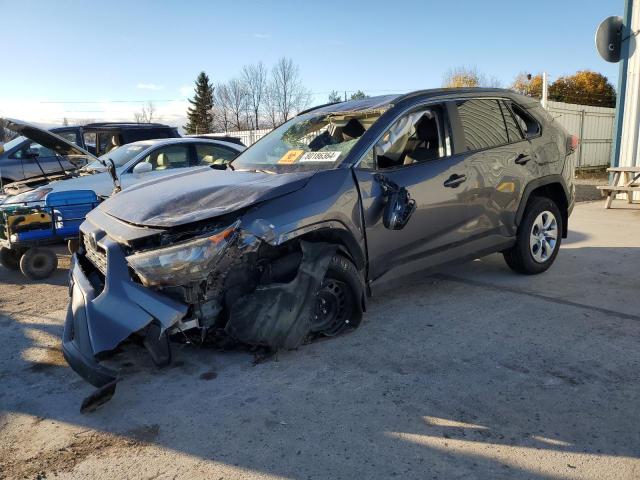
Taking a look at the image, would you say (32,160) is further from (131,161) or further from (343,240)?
(343,240)

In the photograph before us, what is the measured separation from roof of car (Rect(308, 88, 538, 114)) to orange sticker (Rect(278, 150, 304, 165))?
25.8 inches

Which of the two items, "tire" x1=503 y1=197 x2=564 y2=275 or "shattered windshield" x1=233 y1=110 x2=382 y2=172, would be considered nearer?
"shattered windshield" x1=233 y1=110 x2=382 y2=172

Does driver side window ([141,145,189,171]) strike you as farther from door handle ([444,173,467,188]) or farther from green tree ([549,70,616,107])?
green tree ([549,70,616,107])

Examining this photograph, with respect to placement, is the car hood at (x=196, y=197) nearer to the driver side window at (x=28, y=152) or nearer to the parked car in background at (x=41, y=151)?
the parked car in background at (x=41, y=151)

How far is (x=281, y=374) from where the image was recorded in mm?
3443

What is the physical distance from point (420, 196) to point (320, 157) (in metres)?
0.87

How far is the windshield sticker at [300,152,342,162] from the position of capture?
406cm

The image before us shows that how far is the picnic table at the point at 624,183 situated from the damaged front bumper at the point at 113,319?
996 centimetres

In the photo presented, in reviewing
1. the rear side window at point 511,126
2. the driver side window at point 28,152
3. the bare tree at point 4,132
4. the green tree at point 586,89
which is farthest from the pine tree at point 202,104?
the rear side window at point 511,126

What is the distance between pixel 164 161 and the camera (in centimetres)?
785

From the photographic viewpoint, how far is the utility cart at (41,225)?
19.2 feet

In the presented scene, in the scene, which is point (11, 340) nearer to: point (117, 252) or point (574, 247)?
point (117, 252)

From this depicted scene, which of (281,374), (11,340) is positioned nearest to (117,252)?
(281,374)

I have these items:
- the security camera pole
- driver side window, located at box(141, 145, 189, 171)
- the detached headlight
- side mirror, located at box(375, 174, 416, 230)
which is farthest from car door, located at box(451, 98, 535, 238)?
the security camera pole
